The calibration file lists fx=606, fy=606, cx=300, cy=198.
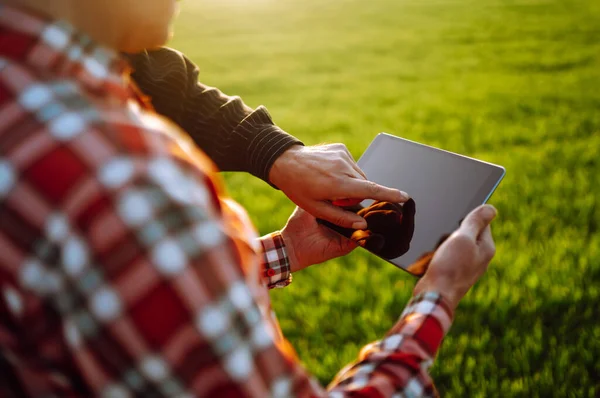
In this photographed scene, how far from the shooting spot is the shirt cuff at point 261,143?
1.64 m

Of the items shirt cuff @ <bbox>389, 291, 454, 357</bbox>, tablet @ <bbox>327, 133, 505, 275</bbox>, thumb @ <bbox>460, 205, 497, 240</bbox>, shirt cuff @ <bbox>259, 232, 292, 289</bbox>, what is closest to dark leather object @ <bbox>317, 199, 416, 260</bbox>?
tablet @ <bbox>327, 133, 505, 275</bbox>

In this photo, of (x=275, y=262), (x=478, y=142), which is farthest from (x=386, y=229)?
(x=478, y=142)

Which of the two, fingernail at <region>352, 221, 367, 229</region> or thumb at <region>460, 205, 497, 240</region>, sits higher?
thumb at <region>460, 205, 497, 240</region>

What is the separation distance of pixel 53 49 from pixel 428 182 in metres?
1.21

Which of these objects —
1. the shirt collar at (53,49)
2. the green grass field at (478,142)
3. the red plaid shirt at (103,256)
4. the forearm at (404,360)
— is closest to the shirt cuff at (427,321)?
the forearm at (404,360)

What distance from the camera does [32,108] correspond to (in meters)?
0.72

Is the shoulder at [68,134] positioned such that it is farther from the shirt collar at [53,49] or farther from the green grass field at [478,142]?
the green grass field at [478,142]

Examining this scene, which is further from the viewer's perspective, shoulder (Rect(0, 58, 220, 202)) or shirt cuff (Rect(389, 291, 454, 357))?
shirt cuff (Rect(389, 291, 454, 357))

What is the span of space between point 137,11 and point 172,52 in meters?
Answer: 0.90

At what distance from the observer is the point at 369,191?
1.52 m

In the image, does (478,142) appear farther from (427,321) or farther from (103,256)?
(103,256)

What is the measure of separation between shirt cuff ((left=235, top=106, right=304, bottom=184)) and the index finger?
0.69 feet

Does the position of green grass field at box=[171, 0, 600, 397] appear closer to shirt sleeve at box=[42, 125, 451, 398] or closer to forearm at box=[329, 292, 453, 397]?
forearm at box=[329, 292, 453, 397]

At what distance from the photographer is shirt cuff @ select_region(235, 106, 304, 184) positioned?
164 centimetres
